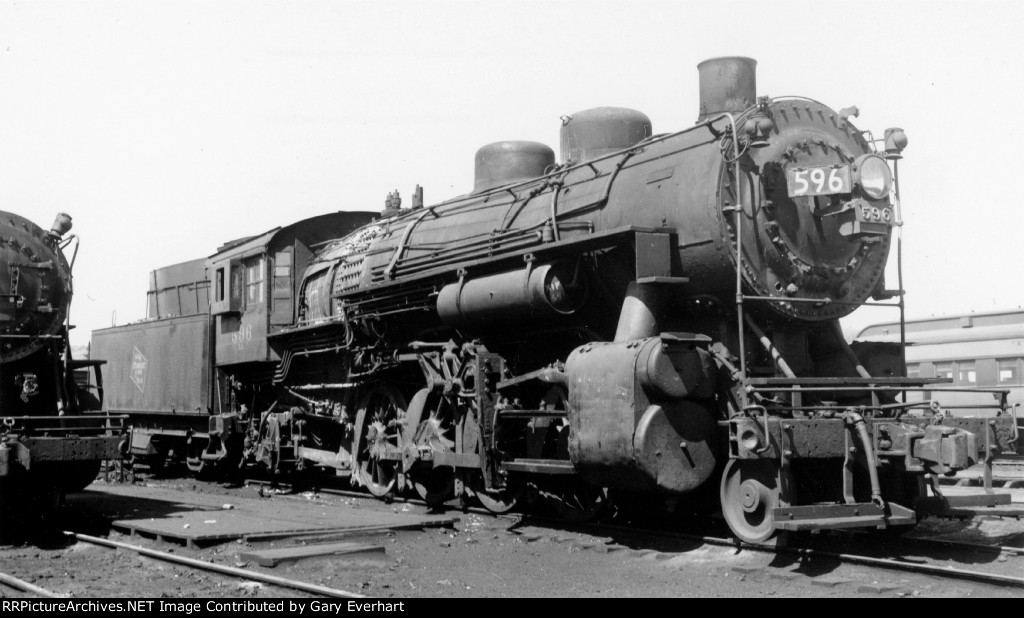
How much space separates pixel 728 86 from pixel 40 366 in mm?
6873

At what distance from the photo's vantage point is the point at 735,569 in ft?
21.6

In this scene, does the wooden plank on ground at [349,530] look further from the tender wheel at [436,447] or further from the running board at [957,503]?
the running board at [957,503]

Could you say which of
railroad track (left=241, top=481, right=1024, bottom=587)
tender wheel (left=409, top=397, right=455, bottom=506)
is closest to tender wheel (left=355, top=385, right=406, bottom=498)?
tender wheel (left=409, top=397, right=455, bottom=506)

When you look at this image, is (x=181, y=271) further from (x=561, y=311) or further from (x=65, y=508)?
(x=561, y=311)

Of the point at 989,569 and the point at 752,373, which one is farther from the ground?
the point at 752,373

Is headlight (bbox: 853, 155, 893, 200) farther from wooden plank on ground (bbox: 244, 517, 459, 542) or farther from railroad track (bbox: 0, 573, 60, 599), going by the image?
railroad track (bbox: 0, 573, 60, 599)

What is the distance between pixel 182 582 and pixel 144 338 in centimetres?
984

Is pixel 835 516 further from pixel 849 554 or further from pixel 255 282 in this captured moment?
pixel 255 282

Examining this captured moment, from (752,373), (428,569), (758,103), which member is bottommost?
(428,569)

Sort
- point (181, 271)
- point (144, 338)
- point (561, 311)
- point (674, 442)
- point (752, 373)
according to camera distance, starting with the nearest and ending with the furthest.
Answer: point (674, 442) < point (752, 373) < point (561, 311) < point (144, 338) < point (181, 271)

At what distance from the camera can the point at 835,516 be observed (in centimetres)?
648

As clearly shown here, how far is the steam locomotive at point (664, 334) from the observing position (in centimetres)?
Result: 690

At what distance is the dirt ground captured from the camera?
19.6 ft

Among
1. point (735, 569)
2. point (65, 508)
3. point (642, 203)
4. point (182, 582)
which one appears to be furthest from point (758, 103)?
point (65, 508)
